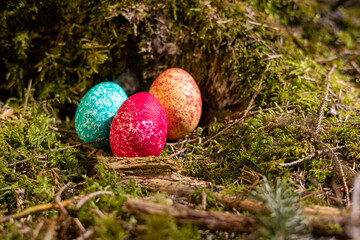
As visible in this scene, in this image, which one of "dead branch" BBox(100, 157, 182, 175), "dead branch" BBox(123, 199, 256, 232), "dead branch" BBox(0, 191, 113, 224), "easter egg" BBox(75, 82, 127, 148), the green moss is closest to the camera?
the green moss

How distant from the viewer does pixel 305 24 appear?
338 centimetres

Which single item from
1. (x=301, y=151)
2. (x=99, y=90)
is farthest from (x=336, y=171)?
(x=99, y=90)

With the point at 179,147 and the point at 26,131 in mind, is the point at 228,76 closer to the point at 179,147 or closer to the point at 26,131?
the point at 179,147

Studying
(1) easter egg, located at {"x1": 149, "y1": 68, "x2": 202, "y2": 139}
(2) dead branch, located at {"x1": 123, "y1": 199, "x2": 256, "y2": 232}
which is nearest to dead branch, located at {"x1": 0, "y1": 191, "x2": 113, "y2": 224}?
(2) dead branch, located at {"x1": 123, "y1": 199, "x2": 256, "y2": 232}

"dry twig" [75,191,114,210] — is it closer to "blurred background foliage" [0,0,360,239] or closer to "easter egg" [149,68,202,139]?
"blurred background foliage" [0,0,360,239]

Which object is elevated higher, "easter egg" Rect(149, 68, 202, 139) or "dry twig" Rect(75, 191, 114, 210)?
"easter egg" Rect(149, 68, 202, 139)

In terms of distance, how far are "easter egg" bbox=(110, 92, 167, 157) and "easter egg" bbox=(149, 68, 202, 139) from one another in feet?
0.90

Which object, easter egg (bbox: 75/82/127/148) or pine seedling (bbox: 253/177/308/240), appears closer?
pine seedling (bbox: 253/177/308/240)

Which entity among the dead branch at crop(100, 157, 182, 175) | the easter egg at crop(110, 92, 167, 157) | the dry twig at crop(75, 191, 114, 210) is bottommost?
the dead branch at crop(100, 157, 182, 175)

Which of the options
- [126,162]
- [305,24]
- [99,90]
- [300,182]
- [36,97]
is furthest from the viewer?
[305,24]

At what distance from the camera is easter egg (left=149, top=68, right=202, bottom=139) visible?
2229 millimetres

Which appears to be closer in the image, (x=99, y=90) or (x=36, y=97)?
(x=99, y=90)

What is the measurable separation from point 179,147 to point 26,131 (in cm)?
141

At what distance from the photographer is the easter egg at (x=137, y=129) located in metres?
1.88
